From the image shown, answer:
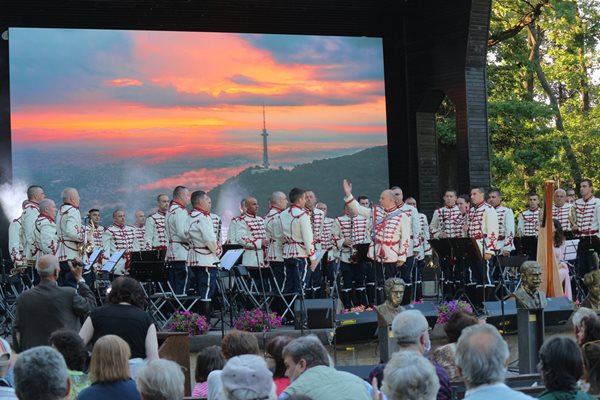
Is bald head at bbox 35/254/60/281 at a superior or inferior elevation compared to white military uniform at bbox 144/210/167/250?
inferior

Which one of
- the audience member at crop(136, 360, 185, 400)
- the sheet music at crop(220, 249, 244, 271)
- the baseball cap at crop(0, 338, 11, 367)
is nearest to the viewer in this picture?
the audience member at crop(136, 360, 185, 400)

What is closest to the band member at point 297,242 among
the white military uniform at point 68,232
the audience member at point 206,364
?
the white military uniform at point 68,232

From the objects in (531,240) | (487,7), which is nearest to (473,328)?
(531,240)

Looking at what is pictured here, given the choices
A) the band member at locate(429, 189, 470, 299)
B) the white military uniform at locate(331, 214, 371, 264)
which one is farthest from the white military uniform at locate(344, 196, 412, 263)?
the white military uniform at locate(331, 214, 371, 264)

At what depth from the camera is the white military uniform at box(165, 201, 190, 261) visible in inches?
659

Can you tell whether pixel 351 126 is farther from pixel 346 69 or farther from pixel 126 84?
pixel 126 84

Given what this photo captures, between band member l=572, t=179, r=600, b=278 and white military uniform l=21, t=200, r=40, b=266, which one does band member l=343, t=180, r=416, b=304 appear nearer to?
band member l=572, t=179, r=600, b=278

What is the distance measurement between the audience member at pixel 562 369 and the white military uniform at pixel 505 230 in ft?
44.8

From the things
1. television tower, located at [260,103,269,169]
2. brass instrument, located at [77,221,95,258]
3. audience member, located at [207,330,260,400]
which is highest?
television tower, located at [260,103,269,169]

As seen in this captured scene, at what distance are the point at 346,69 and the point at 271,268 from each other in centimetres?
948

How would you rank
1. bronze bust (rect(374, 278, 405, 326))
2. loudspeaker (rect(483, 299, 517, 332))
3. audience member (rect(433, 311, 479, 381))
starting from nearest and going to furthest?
audience member (rect(433, 311, 479, 381)) → bronze bust (rect(374, 278, 405, 326)) → loudspeaker (rect(483, 299, 517, 332))

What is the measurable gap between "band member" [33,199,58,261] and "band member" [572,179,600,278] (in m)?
9.35

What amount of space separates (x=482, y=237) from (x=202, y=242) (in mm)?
4866

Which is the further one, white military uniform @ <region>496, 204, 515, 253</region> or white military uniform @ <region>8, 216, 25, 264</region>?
white military uniform @ <region>496, 204, 515, 253</region>
